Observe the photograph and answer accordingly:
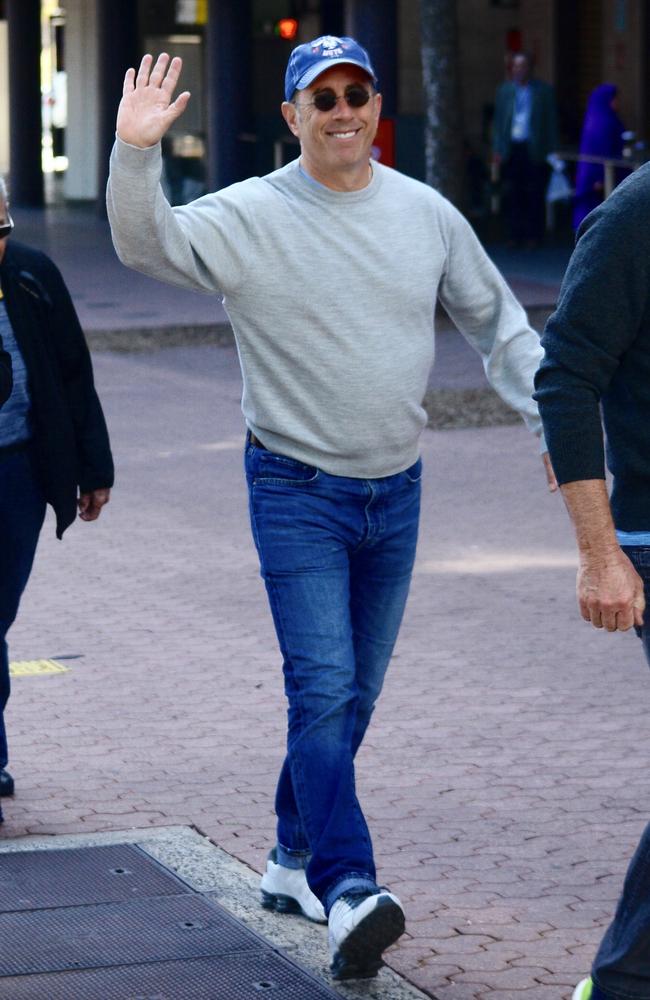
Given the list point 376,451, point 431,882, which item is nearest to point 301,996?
point 431,882

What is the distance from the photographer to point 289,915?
4.58 meters

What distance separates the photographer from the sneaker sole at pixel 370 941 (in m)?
4.00

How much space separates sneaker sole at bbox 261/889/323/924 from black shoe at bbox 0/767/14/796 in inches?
47.8

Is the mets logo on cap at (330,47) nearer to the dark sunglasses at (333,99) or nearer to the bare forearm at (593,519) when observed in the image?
the dark sunglasses at (333,99)

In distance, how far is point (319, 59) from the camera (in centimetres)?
426

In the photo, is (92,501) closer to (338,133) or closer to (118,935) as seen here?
(118,935)

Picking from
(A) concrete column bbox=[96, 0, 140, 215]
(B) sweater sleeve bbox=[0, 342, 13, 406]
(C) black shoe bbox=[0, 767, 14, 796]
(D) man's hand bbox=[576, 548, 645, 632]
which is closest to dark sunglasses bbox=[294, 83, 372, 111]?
(B) sweater sleeve bbox=[0, 342, 13, 406]

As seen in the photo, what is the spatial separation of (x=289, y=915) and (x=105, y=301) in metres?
Result: 16.1

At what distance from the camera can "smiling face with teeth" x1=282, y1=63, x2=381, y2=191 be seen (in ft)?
13.9

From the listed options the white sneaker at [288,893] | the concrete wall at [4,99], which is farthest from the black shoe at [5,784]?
the concrete wall at [4,99]

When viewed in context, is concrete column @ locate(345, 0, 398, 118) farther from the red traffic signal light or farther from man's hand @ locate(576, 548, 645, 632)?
man's hand @ locate(576, 548, 645, 632)

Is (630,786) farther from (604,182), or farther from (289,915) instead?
(604,182)

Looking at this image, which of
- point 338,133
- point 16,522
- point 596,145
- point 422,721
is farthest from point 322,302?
point 596,145

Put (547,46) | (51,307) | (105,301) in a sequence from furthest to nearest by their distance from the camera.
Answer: (547,46)
(105,301)
(51,307)
